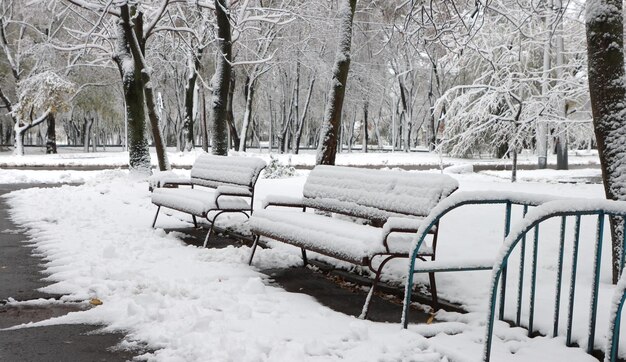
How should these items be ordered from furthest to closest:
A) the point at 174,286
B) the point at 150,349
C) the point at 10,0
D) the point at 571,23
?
the point at 10,0, the point at 571,23, the point at 174,286, the point at 150,349

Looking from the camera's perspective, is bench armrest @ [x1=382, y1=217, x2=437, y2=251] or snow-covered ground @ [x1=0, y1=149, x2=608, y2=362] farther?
bench armrest @ [x1=382, y1=217, x2=437, y2=251]

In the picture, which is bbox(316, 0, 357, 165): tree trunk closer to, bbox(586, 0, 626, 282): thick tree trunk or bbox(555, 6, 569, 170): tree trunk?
bbox(555, 6, 569, 170): tree trunk

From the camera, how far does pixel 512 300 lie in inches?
186

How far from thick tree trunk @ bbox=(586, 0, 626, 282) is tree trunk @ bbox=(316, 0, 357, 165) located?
15.7 feet

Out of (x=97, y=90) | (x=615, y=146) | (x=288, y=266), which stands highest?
(x=97, y=90)

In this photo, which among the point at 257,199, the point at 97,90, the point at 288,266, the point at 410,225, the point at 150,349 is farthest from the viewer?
the point at 97,90

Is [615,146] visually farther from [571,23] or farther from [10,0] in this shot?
[10,0]

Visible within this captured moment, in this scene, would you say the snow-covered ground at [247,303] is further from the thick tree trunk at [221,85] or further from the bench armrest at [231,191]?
the thick tree trunk at [221,85]

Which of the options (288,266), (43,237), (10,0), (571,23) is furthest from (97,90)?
(288,266)

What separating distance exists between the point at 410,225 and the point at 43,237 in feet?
17.9

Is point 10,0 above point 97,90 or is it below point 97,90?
above

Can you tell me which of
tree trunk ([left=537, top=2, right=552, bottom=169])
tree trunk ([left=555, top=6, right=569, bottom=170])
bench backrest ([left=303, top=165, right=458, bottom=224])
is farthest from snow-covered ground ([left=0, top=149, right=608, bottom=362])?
tree trunk ([left=537, top=2, right=552, bottom=169])

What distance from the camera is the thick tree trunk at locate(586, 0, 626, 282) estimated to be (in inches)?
193

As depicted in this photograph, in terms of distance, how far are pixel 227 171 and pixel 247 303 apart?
148 inches
